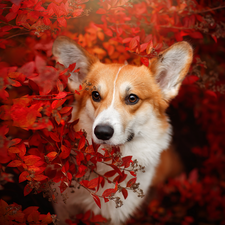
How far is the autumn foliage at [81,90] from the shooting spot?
1.28 metres

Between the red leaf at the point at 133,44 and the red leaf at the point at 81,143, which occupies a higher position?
the red leaf at the point at 133,44

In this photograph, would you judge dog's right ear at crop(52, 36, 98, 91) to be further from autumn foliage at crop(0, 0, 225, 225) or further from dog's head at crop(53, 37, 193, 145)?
autumn foliage at crop(0, 0, 225, 225)

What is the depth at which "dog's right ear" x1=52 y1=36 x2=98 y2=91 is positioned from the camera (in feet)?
6.02

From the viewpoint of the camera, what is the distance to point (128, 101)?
2.02 m

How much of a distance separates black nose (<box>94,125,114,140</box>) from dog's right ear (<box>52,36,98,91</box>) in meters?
0.80

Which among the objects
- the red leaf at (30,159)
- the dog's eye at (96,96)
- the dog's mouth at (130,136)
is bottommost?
the dog's mouth at (130,136)

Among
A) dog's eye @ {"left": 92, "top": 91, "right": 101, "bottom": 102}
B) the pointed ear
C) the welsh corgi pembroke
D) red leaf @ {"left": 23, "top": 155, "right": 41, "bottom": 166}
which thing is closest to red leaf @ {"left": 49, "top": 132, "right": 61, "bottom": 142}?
red leaf @ {"left": 23, "top": 155, "right": 41, "bottom": 166}

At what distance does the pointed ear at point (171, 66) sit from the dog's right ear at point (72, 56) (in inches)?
29.8

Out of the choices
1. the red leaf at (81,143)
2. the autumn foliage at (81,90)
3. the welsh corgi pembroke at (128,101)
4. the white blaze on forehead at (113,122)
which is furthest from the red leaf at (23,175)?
the welsh corgi pembroke at (128,101)

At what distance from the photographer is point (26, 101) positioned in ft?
4.14

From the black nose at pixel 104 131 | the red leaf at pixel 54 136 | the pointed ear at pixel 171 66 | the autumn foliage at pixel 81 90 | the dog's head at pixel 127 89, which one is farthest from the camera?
the pointed ear at pixel 171 66

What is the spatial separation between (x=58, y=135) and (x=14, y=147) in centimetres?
31

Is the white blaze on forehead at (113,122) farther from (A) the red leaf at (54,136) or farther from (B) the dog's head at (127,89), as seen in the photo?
(A) the red leaf at (54,136)

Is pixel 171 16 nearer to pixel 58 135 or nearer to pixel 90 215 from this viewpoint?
pixel 58 135
